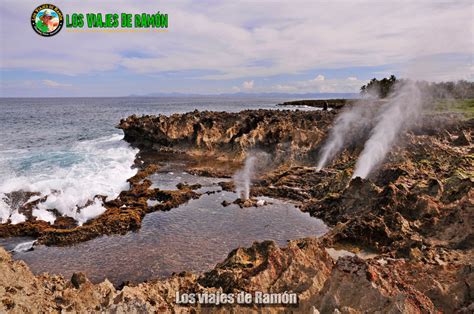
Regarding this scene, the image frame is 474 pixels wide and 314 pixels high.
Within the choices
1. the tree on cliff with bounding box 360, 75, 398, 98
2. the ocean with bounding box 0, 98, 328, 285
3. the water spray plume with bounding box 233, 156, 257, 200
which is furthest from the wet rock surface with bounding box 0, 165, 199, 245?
the tree on cliff with bounding box 360, 75, 398, 98

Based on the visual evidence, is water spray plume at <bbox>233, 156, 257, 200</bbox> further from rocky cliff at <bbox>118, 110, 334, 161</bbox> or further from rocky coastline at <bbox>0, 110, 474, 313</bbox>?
rocky cliff at <bbox>118, 110, 334, 161</bbox>

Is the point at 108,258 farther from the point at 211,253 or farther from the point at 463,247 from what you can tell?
the point at 463,247

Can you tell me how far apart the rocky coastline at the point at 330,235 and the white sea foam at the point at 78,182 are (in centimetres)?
170

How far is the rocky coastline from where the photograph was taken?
11289 millimetres

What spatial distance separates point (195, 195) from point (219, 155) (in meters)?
20.2

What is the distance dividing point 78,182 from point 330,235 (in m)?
29.1

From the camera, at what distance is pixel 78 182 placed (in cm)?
3878

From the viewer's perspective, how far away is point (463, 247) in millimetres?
18719

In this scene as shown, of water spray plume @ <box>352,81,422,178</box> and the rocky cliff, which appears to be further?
the rocky cliff

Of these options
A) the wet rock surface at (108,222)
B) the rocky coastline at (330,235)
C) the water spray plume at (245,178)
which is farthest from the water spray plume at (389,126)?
the wet rock surface at (108,222)

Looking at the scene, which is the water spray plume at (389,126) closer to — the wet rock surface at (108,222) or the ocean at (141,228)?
the ocean at (141,228)

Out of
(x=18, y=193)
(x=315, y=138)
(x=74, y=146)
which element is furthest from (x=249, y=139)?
(x=74, y=146)

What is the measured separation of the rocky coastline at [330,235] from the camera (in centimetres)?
1129

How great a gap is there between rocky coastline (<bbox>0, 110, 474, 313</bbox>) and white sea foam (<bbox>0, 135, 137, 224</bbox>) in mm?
1699
